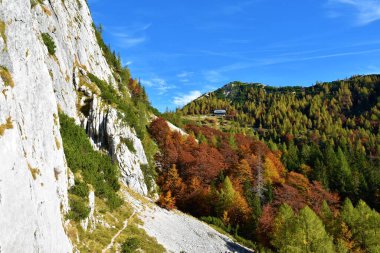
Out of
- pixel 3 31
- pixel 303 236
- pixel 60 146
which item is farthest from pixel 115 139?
pixel 303 236

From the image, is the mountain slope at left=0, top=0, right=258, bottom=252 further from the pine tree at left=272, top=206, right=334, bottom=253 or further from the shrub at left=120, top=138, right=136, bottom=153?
the pine tree at left=272, top=206, right=334, bottom=253

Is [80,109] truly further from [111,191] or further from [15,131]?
[15,131]

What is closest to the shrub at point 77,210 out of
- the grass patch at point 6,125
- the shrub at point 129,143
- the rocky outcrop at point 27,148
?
the rocky outcrop at point 27,148

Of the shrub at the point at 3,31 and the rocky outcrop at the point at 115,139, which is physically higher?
the shrub at the point at 3,31

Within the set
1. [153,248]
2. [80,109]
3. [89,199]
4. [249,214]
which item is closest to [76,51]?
[80,109]

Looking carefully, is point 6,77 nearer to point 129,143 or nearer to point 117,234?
point 117,234

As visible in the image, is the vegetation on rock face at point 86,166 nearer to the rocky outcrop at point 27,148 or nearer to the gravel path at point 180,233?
the gravel path at point 180,233

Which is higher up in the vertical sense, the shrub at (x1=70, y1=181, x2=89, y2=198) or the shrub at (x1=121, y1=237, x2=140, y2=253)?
the shrub at (x1=70, y1=181, x2=89, y2=198)

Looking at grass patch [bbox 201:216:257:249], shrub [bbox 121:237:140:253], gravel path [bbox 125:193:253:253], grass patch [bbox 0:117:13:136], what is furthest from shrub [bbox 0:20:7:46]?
grass patch [bbox 201:216:257:249]

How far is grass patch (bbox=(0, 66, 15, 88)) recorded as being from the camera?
1961 cm

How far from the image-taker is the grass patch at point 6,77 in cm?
1961

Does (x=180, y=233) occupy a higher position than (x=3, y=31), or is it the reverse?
(x=3, y=31)

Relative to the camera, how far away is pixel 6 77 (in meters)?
19.9

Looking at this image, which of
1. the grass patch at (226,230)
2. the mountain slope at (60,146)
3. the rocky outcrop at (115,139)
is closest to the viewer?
the mountain slope at (60,146)
